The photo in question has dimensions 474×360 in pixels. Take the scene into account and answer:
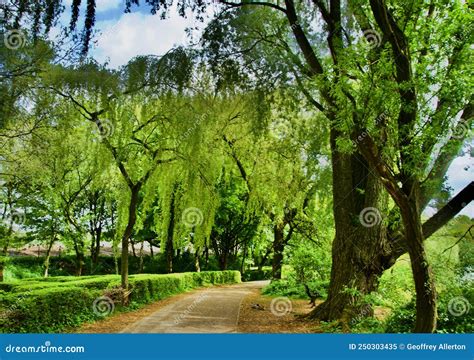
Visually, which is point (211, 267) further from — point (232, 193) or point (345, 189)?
point (345, 189)

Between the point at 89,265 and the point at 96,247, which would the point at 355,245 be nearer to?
the point at 96,247

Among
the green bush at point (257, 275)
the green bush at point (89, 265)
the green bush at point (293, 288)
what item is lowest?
the green bush at point (257, 275)

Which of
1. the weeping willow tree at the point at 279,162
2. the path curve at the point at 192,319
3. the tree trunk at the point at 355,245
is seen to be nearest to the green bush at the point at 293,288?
the weeping willow tree at the point at 279,162

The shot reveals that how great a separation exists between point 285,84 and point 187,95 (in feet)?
7.01

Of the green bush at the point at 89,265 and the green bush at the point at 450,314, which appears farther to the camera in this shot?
the green bush at the point at 89,265

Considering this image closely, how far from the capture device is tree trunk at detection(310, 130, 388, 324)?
27.8ft

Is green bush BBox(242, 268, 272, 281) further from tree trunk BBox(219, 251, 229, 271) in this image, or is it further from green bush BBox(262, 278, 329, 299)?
green bush BBox(262, 278, 329, 299)

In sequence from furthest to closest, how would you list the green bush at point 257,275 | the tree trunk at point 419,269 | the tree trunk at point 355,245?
1. the green bush at point 257,275
2. the tree trunk at point 355,245
3. the tree trunk at point 419,269

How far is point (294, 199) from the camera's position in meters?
15.0

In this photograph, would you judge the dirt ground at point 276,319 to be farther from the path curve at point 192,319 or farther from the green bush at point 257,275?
the green bush at point 257,275

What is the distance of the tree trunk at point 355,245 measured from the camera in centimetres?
848

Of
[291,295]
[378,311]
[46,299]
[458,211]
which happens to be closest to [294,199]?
[291,295]

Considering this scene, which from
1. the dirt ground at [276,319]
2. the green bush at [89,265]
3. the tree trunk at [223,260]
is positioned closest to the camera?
the dirt ground at [276,319]

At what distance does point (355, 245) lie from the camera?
340 inches
